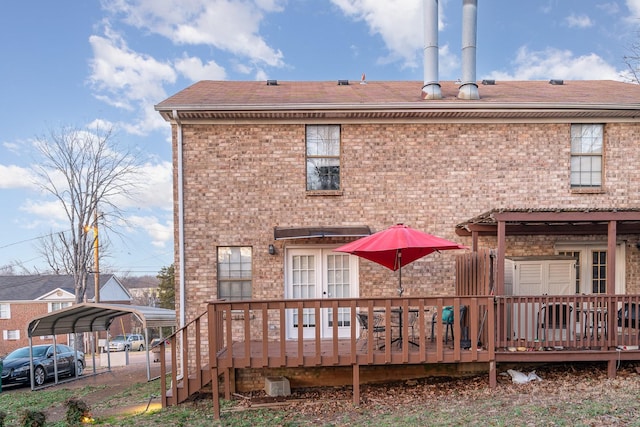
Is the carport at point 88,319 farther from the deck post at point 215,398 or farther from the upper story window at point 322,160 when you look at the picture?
the upper story window at point 322,160

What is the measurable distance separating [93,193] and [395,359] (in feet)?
73.4

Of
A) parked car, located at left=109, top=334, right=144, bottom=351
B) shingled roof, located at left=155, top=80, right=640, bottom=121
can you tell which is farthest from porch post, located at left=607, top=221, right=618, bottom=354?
parked car, located at left=109, top=334, right=144, bottom=351

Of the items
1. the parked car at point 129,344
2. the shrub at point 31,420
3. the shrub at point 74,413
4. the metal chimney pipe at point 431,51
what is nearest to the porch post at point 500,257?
the metal chimney pipe at point 431,51

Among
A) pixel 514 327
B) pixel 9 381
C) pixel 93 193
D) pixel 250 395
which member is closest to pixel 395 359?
pixel 514 327

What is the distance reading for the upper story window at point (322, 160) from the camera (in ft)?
29.1

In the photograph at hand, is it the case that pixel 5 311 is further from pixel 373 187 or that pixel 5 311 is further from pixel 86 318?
pixel 373 187

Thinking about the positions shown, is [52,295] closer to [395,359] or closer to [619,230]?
[395,359]

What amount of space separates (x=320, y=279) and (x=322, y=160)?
2.56 meters

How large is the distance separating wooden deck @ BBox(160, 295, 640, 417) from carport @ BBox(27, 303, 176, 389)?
184 inches

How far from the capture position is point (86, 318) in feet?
44.8

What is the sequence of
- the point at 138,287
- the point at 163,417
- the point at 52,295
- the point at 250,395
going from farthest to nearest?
the point at 138,287, the point at 52,295, the point at 250,395, the point at 163,417

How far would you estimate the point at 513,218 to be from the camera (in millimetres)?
6809

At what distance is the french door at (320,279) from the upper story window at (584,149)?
521cm

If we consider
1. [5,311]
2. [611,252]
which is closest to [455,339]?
[611,252]
